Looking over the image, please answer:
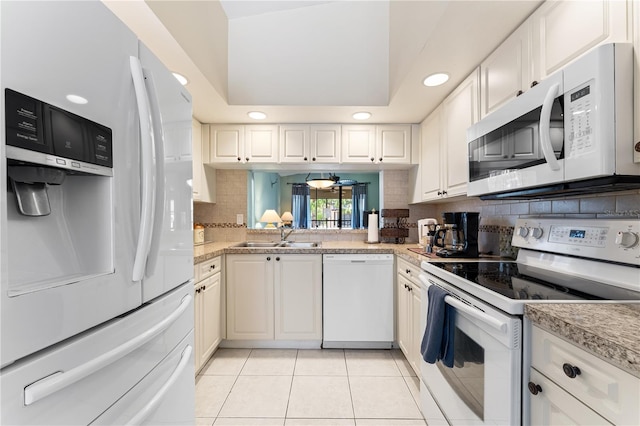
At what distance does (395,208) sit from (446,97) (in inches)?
48.8

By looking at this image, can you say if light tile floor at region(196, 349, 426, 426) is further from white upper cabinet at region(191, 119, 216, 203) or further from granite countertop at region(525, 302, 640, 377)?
white upper cabinet at region(191, 119, 216, 203)

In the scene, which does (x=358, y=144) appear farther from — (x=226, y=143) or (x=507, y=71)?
(x=507, y=71)

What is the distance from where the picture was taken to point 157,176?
0.92 m

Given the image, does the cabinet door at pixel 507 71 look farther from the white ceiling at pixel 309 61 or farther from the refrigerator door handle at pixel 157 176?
the refrigerator door handle at pixel 157 176

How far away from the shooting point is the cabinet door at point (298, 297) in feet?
8.24

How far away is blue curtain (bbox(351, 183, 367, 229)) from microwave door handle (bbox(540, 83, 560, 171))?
224 centimetres

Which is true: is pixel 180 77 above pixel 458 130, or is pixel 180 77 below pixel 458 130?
above

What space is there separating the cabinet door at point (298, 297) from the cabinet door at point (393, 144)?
1180 mm

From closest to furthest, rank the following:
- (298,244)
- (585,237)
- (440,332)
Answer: (585,237), (440,332), (298,244)

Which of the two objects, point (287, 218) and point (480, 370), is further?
point (287, 218)

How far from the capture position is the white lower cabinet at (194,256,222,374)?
79.2 inches

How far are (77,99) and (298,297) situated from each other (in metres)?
2.16

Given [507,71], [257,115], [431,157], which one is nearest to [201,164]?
[257,115]

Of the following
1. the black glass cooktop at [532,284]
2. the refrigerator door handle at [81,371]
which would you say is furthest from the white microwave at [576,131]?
the refrigerator door handle at [81,371]
